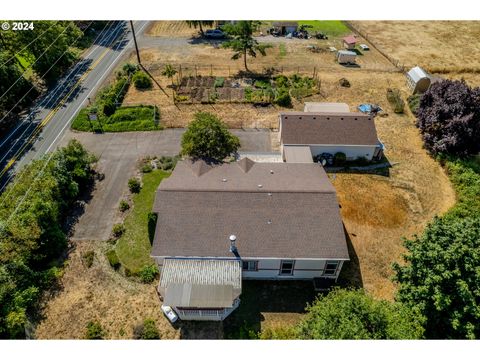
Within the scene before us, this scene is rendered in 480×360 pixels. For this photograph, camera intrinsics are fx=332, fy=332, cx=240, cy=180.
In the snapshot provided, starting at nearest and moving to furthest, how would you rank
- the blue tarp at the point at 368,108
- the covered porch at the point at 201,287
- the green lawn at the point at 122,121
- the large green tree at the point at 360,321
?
the large green tree at the point at 360,321
the covered porch at the point at 201,287
the green lawn at the point at 122,121
the blue tarp at the point at 368,108

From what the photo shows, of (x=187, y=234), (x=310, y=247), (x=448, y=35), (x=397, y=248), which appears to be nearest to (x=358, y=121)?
(x=397, y=248)

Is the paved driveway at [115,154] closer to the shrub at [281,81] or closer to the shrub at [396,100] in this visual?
the shrub at [281,81]

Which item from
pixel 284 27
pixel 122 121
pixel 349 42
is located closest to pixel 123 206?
pixel 122 121

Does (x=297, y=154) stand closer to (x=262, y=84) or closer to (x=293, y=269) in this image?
(x=293, y=269)

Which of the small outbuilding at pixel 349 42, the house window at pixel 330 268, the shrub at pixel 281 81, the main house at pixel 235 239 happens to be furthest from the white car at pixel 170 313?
the small outbuilding at pixel 349 42

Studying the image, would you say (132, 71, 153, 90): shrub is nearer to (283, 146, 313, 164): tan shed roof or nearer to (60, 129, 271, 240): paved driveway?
(60, 129, 271, 240): paved driveway

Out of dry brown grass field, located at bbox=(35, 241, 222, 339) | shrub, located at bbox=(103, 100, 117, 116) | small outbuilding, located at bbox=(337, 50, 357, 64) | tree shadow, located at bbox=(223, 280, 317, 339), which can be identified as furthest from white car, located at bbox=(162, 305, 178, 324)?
small outbuilding, located at bbox=(337, 50, 357, 64)

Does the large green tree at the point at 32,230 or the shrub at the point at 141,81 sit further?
the shrub at the point at 141,81

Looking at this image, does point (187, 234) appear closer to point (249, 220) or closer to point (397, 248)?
point (249, 220)
